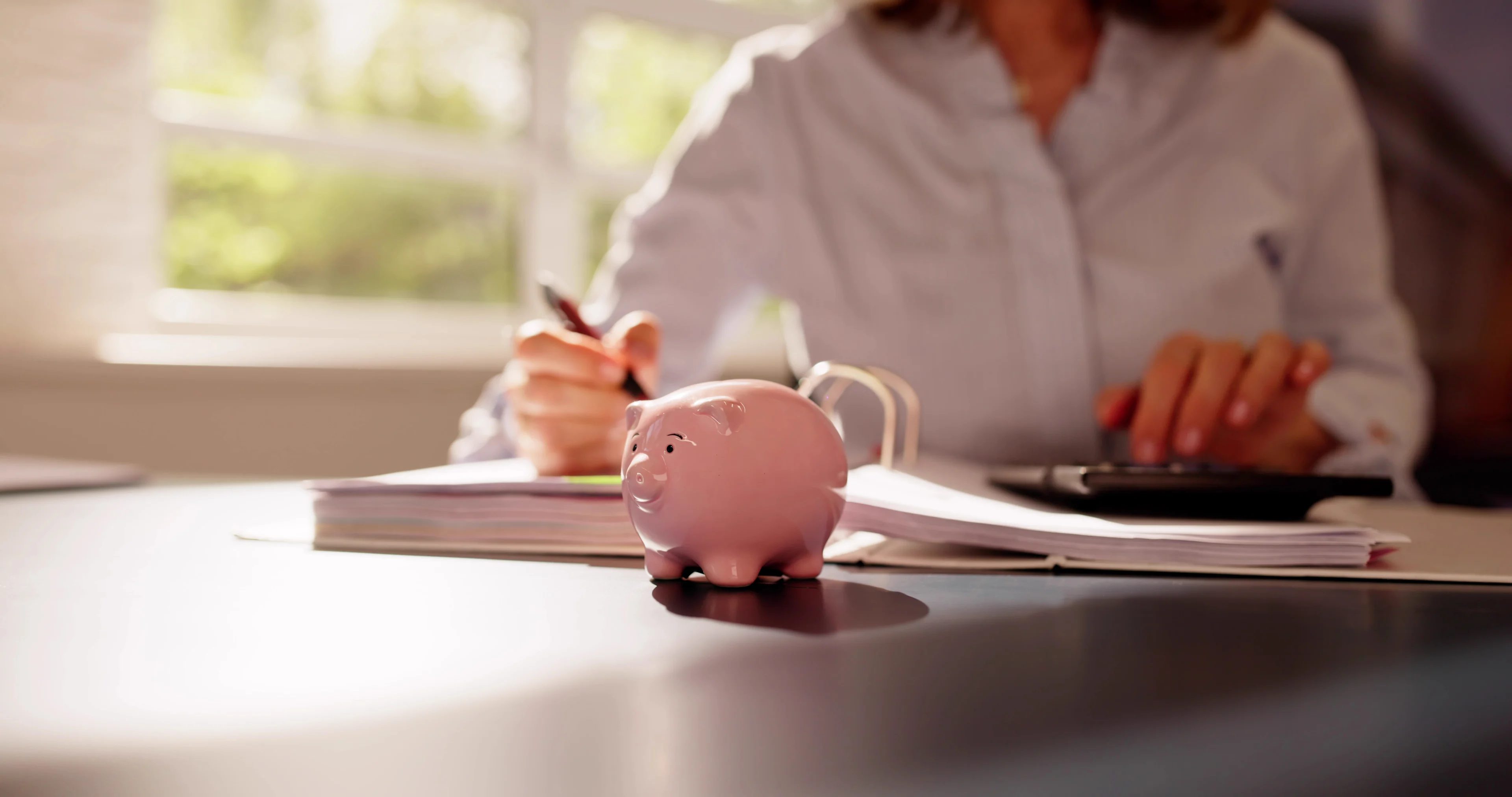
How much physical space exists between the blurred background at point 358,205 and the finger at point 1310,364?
1024 millimetres

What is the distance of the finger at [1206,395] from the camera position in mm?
789

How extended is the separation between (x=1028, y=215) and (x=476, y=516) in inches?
31.6

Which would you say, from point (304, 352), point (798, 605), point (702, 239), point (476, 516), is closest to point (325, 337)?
point (304, 352)

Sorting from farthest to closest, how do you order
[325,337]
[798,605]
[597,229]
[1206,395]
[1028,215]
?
1. [597,229]
2. [325,337]
3. [1028,215]
4. [1206,395]
5. [798,605]

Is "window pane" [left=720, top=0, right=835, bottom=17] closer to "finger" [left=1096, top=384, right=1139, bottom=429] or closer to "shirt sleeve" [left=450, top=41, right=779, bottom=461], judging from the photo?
"shirt sleeve" [left=450, top=41, right=779, bottom=461]

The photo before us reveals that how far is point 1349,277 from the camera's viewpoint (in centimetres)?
124

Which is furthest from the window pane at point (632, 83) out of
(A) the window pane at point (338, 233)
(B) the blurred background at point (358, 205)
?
(A) the window pane at point (338, 233)

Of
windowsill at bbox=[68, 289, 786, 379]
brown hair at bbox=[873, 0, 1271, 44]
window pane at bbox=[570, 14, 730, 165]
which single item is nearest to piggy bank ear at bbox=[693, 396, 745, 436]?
brown hair at bbox=[873, 0, 1271, 44]

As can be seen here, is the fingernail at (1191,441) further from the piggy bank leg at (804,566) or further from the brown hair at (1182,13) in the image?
the brown hair at (1182,13)

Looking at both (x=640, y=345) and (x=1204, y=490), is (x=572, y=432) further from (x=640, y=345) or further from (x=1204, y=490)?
(x=1204, y=490)

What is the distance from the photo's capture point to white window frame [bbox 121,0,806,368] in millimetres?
1872

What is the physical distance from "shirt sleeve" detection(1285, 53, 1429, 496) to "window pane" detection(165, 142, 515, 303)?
5.35 feet

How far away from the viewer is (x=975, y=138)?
4.10 feet

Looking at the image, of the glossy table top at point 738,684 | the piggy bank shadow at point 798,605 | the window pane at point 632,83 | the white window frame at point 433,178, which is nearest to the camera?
the glossy table top at point 738,684
